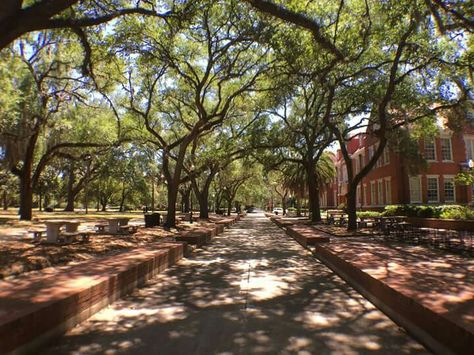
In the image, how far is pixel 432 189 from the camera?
119ft

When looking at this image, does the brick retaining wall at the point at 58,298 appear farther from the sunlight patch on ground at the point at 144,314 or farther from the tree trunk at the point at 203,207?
the tree trunk at the point at 203,207

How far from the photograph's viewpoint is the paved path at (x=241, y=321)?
5.38 metres

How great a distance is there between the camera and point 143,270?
9.50 metres

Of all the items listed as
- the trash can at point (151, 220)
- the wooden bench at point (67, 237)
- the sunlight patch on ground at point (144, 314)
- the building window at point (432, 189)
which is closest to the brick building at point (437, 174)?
the building window at point (432, 189)

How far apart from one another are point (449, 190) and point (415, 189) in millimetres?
2763

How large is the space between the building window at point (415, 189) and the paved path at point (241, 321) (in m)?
28.8

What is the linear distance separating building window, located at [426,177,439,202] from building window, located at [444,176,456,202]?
74 centimetres

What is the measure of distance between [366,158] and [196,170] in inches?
830

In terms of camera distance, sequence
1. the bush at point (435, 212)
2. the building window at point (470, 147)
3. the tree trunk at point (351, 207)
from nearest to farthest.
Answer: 1. the tree trunk at point (351, 207)
2. the bush at point (435, 212)
3. the building window at point (470, 147)

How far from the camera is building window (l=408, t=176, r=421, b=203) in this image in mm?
36375

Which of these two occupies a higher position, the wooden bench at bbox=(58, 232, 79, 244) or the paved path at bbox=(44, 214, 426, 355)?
the wooden bench at bbox=(58, 232, 79, 244)

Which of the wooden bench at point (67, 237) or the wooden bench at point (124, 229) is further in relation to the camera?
the wooden bench at point (124, 229)

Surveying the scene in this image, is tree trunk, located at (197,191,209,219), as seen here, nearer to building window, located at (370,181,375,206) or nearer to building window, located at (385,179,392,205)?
building window, located at (385,179,392,205)

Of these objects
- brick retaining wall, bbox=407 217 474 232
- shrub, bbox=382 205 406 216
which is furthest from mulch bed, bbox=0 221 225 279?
shrub, bbox=382 205 406 216
